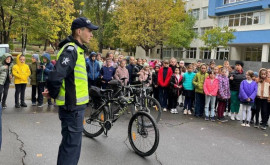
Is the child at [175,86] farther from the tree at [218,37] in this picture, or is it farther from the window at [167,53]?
the window at [167,53]

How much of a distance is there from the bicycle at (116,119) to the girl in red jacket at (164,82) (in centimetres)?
385

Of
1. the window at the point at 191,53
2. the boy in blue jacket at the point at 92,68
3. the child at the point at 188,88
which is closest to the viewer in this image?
the child at the point at 188,88

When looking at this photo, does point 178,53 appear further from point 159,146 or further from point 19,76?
point 159,146

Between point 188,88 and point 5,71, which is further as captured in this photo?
point 188,88

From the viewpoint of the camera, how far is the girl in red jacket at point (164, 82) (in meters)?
9.09

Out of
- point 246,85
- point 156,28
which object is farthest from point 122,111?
point 156,28

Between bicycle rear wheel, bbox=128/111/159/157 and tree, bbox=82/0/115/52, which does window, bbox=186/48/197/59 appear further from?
bicycle rear wheel, bbox=128/111/159/157

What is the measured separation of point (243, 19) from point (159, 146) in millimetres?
35509

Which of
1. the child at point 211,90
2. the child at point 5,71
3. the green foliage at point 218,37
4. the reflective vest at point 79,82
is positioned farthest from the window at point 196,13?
the reflective vest at point 79,82

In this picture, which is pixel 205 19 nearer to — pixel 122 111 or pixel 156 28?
pixel 156 28

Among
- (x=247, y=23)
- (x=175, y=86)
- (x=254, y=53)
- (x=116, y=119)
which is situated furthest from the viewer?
(x=254, y=53)

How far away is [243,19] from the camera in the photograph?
3619cm

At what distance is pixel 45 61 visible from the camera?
877cm

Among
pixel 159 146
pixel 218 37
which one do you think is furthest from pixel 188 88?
pixel 218 37
